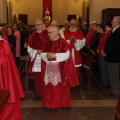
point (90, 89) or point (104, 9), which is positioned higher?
point (104, 9)

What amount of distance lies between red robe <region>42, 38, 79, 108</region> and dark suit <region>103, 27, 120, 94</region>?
126cm

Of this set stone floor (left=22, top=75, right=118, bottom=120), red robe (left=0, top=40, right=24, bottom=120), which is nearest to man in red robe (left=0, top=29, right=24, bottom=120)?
red robe (left=0, top=40, right=24, bottom=120)

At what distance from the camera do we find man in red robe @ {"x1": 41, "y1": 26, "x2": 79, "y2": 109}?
17.9ft

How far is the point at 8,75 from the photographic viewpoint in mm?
4344

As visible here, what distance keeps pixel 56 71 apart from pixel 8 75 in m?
1.37

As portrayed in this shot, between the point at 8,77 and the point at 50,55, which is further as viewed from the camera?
the point at 50,55

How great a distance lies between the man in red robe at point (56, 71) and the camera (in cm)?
545

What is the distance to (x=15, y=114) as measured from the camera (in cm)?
461

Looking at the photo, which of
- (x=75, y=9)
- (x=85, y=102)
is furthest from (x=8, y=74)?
(x=75, y=9)

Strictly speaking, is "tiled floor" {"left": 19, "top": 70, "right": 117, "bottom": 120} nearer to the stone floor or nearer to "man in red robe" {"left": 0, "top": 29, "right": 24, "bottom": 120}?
the stone floor

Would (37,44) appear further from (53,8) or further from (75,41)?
(53,8)

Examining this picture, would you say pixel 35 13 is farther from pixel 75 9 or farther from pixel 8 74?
pixel 8 74

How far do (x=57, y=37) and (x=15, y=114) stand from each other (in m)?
1.73

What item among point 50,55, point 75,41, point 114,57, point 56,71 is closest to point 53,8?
point 75,41
